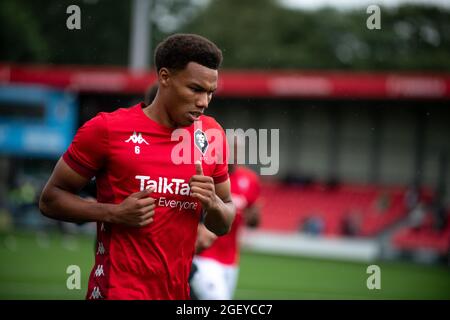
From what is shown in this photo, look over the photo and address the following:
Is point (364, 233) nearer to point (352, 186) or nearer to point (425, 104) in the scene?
point (352, 186)

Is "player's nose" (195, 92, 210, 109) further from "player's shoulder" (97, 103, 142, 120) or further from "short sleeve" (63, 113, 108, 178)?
"short sleeve" (63, 113, 108, 178)

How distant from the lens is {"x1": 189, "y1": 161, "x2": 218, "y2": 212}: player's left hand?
379 cm

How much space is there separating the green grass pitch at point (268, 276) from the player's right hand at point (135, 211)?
7.24m

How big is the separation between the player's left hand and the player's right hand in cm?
23

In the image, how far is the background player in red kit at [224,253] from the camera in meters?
6.33

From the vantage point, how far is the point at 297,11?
47875mm

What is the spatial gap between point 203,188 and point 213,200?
0.33 feet

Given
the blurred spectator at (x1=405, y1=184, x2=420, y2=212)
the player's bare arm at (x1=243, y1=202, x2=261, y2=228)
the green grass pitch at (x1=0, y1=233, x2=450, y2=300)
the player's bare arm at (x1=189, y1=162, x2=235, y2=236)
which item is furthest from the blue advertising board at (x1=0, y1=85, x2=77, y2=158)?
the player's bare arm at (x1=189, y1=162, x2=235, y2=236)

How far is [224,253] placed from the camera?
682cm

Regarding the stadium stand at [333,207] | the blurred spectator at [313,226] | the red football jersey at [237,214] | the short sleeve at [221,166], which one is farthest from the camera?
the stadium stand at [333,207]

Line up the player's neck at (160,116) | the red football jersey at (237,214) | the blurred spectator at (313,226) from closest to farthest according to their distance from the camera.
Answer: the player's neck at (160,116) → the red football jersey at (237,214) → the blurred spectator at (313,226)

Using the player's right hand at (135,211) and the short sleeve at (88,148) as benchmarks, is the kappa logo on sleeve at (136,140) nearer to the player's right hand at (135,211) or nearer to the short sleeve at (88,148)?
the short sleeve at (88,148)

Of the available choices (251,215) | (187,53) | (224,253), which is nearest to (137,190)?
(187,53)

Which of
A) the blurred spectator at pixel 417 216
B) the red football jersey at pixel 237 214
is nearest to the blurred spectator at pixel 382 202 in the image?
the blurred spectator at pixel 417 216
